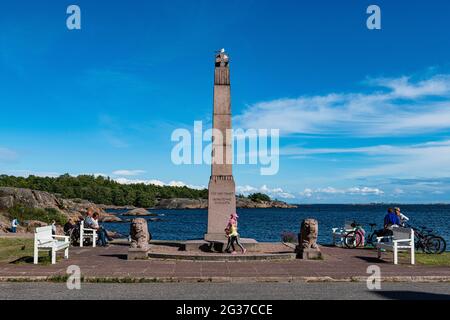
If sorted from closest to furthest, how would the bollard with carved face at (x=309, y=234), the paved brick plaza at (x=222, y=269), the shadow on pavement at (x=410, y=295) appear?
the shadow on pavement at (x=410, y=295) → the paved brick plaza at (x=222, y=269) → the bollard with carved face at (x=309, y=234)

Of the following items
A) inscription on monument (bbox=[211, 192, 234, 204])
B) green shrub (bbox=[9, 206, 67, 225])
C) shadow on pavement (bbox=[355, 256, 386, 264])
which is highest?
inscription on monument (bbox=[211, 192, 234, 204])

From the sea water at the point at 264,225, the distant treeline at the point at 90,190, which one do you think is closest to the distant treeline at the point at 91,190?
the distant treeline at the point at 90,190

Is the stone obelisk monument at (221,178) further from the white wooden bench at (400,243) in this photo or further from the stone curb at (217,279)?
the stone curb at (217,279)

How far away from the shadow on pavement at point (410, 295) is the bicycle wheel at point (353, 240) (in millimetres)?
9282

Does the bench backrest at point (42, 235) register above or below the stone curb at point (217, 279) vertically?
above

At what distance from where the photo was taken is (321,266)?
12.1 m

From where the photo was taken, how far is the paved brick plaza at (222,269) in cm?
1027

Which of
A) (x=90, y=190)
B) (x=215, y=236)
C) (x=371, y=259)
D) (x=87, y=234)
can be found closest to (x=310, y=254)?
(x=371, y=259)

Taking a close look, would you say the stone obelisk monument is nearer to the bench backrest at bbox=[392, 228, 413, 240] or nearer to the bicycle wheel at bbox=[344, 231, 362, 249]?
the bicycle wheel at bbox=[344, 231, 362, 249]

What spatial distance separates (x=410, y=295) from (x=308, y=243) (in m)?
5.52

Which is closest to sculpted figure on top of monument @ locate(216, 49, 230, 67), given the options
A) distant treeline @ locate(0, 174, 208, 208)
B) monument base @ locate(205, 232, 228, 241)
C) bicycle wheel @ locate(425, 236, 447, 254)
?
monument base @ locate(205, 232, 228, 241)

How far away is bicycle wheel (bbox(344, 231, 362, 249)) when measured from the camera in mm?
18047

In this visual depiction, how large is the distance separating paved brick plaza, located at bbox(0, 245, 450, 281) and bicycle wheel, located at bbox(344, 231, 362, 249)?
12.8ft
